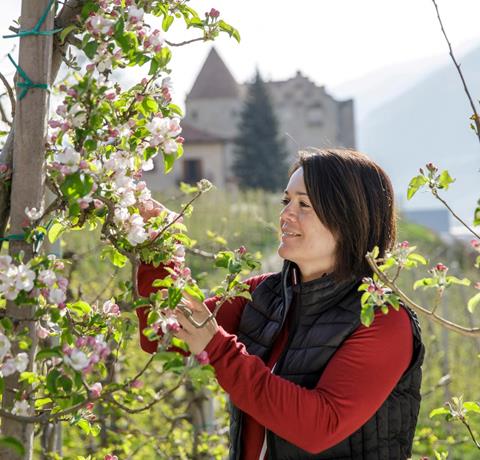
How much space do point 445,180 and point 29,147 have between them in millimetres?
874

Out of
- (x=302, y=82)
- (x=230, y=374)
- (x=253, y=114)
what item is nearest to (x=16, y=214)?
(x=230, y=374)

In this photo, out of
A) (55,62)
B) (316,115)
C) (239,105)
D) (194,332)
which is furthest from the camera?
(316,115)

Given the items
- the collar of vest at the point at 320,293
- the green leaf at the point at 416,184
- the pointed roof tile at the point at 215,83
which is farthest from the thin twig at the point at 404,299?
the pointed roof tile at the point at 215,83

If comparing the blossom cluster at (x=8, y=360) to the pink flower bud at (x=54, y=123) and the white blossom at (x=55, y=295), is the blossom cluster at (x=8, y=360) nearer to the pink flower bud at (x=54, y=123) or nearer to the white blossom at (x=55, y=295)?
the white blossom at (x=55, y=295)

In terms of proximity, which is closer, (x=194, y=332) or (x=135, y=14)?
(x=135, y=14)

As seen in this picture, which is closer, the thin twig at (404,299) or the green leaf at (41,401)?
the thin twig at (404,299)

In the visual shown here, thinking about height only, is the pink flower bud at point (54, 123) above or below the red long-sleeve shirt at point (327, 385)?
above

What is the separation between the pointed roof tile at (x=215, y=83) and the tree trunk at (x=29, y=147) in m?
48.9

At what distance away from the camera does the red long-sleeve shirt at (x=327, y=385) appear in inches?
80.7

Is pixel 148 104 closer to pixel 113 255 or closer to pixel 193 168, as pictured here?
pixel 113 255

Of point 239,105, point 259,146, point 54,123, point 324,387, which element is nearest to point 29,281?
point 54,123

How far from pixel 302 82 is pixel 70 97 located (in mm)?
50230

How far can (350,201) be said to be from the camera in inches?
92.7

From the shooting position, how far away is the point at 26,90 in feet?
6.31
